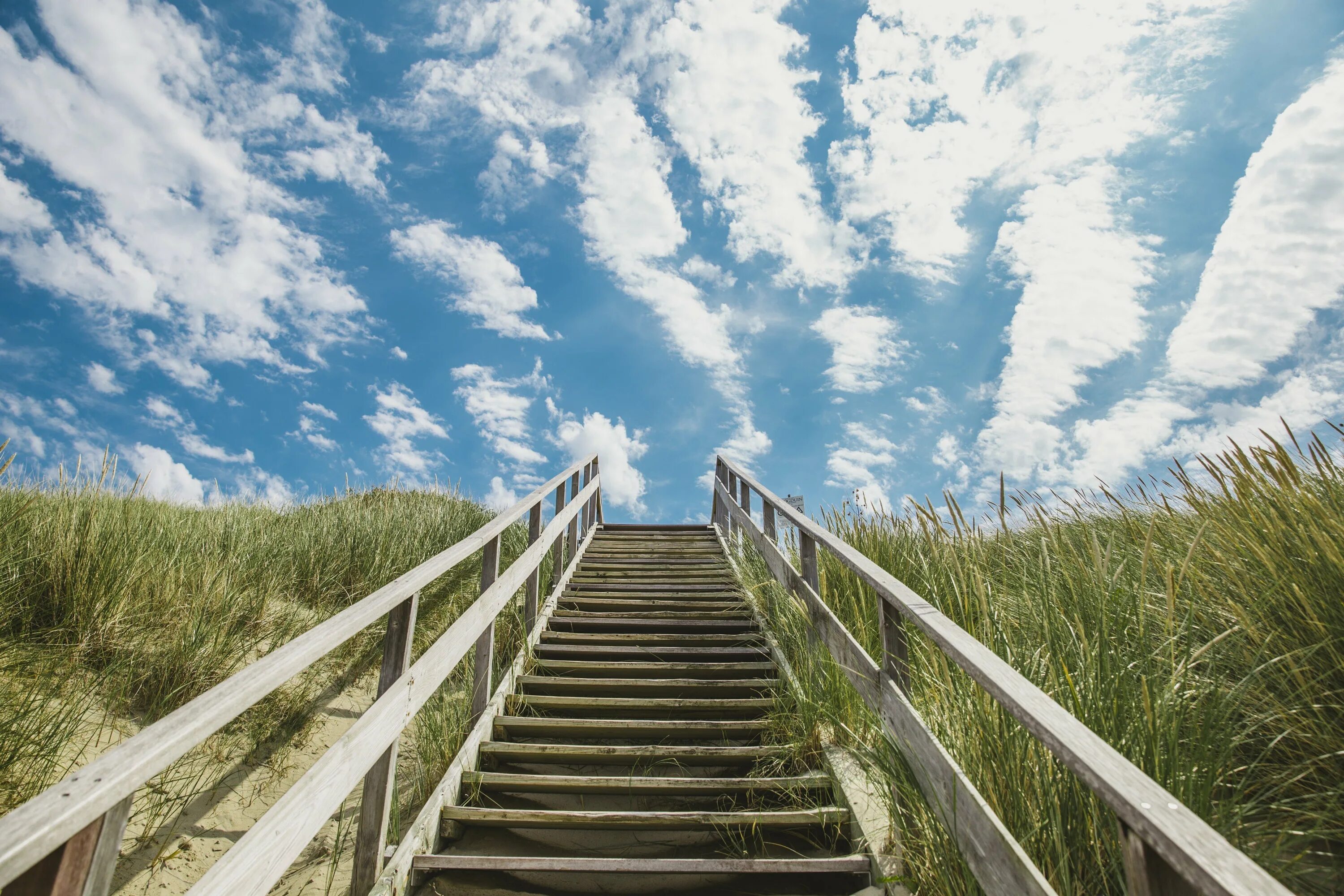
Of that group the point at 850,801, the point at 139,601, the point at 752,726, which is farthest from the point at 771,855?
the point at 139,601

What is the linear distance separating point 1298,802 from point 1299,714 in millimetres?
233

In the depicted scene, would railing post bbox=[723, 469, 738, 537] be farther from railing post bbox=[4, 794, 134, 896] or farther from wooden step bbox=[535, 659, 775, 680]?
railing post bbox=[4, 794, 134, 896]

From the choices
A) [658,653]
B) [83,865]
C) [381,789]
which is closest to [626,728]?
[658,653]

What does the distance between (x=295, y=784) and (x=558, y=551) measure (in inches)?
165

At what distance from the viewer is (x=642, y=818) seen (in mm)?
2885

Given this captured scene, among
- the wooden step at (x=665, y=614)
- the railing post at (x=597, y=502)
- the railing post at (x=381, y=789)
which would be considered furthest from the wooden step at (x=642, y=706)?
the railing post at (x=597, y=502)

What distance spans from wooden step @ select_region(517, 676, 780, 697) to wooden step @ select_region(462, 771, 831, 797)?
100cm

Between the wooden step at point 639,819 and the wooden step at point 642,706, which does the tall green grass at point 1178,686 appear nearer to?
the wooden step at point 639,819

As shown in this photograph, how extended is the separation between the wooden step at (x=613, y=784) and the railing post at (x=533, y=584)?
173cm

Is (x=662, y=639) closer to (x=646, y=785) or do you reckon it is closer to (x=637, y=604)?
(x=637, y=604)

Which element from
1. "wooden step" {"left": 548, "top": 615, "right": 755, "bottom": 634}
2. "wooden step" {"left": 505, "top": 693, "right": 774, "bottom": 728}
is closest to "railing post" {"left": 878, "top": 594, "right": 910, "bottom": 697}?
"wooden step" {"left": 505, "top": 693, "right": 774, "bottom": 728}

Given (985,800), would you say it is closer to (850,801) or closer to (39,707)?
(850,801)

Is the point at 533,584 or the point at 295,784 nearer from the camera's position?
the point at 295,784

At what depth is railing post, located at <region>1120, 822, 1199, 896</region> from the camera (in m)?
1.06
